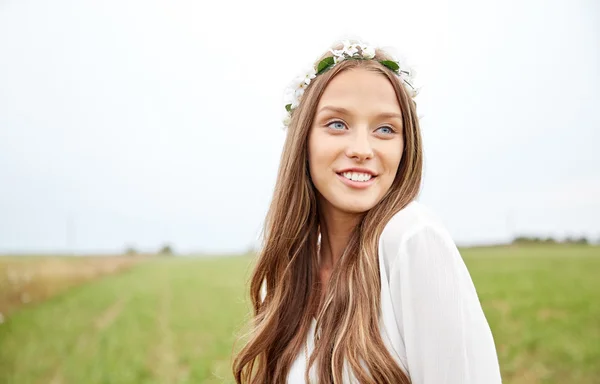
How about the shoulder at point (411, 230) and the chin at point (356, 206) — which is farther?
the chin at point (356, 206)

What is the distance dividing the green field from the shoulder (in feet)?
5.40

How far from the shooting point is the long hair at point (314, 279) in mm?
2023

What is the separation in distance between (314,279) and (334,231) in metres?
0.21

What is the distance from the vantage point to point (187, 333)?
44.0 ft

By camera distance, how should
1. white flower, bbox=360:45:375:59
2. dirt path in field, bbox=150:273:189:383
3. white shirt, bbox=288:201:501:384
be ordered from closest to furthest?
white shirt, bbox=288:201:501:384
white flower, bbox=360:45:375:59
dirt path in field, bbox=150:273:189:383

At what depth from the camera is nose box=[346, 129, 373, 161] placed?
85.0 inches

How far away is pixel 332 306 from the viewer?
2189mm

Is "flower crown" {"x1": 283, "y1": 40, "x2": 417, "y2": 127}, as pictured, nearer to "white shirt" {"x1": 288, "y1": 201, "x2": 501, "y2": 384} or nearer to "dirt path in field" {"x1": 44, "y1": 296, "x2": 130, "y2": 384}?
"white shirt" {"x1": 288, "y1": 201, "x2": 501, "y2": 384}

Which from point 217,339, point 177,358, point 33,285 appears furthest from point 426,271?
point 33,285

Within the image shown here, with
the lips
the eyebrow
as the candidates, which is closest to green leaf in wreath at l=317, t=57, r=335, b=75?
the eyebrow

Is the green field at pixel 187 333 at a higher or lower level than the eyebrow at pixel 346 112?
lower

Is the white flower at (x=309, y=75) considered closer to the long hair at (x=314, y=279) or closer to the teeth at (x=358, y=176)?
the long hair at (x=314, y=279)

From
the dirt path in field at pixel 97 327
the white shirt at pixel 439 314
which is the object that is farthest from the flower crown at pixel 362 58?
the dirt path in field at pixel 97 327

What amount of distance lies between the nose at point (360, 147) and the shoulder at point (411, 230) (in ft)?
0.75
